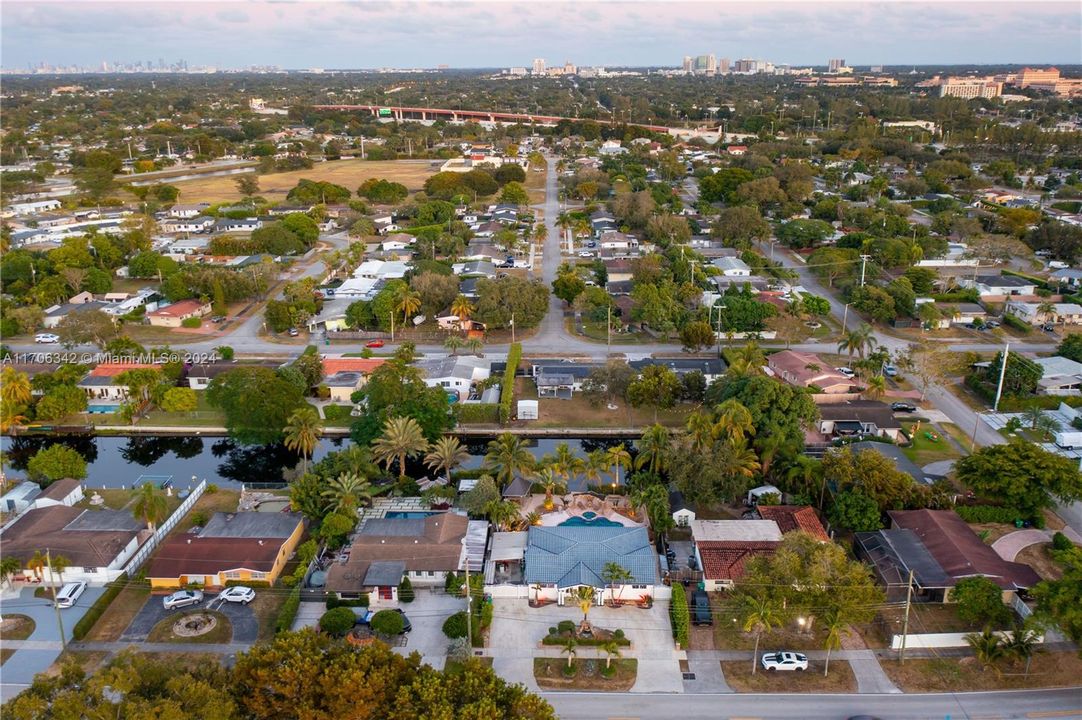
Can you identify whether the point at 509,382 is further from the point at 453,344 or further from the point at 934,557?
the point at 934,557

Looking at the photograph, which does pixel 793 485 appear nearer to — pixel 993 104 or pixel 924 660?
pixel 924 660

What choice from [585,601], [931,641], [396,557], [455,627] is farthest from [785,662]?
[396,557]

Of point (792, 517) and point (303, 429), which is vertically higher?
point (303, 429)

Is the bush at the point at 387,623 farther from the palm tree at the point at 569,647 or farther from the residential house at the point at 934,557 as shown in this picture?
the residential house at the point at 934,557

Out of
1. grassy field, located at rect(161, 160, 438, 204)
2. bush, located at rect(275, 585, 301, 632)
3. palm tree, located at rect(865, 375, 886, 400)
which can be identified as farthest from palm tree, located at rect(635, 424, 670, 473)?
grassy field, located at rect(161, 160, 438, 204)

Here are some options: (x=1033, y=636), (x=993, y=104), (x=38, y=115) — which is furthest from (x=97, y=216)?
(x=993, y=104)

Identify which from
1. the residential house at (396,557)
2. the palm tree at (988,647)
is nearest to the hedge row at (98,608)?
the residential house at (396,557)
